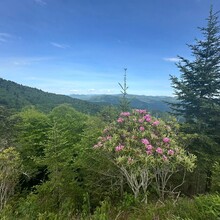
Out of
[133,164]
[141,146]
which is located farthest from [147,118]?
[133,164]

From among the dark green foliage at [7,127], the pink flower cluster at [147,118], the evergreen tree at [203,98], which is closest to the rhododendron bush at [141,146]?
the pink flower cluster at [147,118]

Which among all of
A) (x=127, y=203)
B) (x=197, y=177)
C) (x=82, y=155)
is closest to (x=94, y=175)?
(x=82, y=155)

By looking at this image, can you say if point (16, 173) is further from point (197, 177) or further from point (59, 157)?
point (197, 177)

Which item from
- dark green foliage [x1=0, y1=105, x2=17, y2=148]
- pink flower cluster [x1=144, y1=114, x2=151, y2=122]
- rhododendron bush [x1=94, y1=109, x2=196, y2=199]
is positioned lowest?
dark green foliage [x1=0, y1=105, x2=17, y2=148]

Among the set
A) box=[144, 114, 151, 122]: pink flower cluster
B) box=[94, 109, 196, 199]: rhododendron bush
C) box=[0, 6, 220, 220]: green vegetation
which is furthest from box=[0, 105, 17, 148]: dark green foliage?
box=[144, 114, 151, 122]: pink flower cluster

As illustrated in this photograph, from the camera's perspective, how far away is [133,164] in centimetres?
645

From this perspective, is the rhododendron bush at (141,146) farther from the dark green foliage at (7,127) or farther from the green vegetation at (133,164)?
the dark green foliage at (7,127)

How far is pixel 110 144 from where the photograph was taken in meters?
6.78

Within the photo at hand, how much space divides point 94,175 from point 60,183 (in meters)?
1.69

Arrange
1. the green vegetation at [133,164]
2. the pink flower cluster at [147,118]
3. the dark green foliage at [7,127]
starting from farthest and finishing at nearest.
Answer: the dark green foliage at [7,127] < the pink flower cluster at [147,118] < the green vegetation at [133,164]

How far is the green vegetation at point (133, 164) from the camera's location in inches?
251

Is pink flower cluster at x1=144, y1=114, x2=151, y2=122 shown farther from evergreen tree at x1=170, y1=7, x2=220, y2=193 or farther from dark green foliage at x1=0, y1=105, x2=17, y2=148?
dark green foliage at x1=0, y1=105, x2=17, y2=148

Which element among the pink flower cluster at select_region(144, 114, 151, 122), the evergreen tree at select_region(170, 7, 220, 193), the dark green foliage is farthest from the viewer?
the dark green foliage

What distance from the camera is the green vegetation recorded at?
20.9ft
